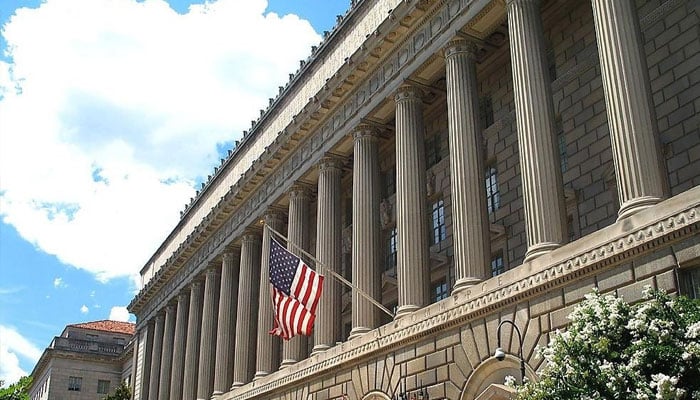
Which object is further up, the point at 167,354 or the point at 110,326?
the point at 110,326

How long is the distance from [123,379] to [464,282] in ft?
217

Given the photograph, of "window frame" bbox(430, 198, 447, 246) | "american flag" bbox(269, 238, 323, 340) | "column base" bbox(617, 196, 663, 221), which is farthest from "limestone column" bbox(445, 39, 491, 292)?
"window frame" bbox(430, 198, 447, 246)

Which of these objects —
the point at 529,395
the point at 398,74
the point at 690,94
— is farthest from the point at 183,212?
the point at 529,395

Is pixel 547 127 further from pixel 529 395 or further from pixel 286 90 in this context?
pixel 286 90

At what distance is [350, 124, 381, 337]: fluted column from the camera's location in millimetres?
30141

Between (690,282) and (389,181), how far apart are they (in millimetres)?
21113

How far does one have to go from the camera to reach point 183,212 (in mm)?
58469

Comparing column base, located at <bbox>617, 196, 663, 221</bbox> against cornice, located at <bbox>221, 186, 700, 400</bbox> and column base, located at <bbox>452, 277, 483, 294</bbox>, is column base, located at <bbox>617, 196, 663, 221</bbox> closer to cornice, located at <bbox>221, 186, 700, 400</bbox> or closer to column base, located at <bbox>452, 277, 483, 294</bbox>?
cornice, located at <bbox>221, 186, 700, 400</bbox>

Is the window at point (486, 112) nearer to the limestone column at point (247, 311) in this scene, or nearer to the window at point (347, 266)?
the window at point (347, 266)

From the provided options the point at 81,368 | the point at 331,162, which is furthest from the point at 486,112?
the point at 81,368

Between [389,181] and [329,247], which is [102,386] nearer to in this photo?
[389,181]

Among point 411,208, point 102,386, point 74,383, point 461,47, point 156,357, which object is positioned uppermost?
point 74,383

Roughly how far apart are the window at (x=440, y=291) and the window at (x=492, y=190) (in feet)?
11.3

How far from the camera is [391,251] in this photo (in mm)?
36656
